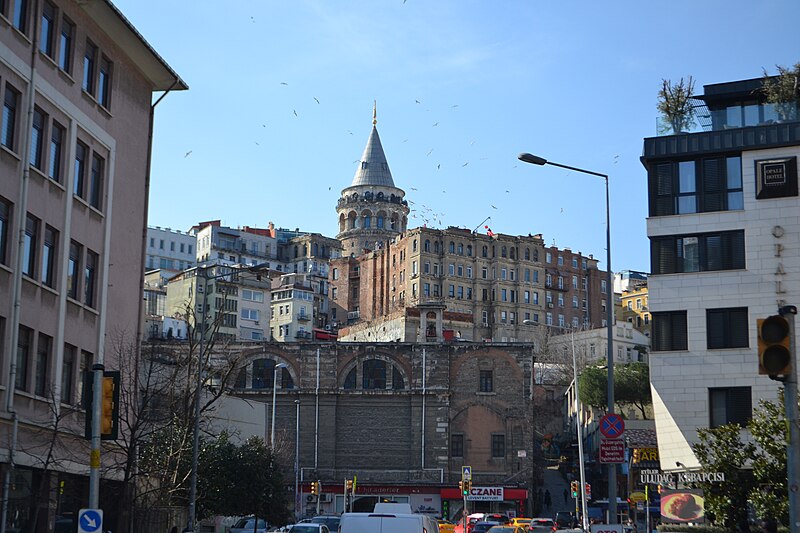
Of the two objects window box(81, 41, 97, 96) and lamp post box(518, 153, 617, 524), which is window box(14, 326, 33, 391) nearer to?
window box(81, 41, 97, 96)

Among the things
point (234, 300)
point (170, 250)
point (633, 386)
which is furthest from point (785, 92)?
point (170, 250)

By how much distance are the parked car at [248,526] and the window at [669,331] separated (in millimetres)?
19400

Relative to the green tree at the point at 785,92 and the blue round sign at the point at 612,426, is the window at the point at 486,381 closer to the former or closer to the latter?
the green tree at the point at 785,92

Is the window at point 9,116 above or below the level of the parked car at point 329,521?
above

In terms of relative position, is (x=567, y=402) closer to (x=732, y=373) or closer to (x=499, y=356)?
(x=499, y=356)

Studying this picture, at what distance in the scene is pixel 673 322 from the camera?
45.2 meters

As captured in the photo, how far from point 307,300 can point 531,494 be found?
75.2 meters

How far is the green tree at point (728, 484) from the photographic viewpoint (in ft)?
104

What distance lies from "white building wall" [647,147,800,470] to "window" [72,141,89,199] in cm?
2260

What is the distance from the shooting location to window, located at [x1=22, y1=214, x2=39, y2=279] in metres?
30.2

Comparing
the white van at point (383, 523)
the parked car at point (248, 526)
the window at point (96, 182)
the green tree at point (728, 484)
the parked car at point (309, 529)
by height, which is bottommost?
the parked car at point (248, 526)

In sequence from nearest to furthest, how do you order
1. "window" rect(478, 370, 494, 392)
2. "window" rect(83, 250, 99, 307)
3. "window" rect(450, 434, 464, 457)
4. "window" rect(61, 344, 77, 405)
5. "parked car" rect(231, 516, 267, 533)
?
"window" rect(61, 344, 77, 405)
"window" rect(83, 250, 99, 307)
"parked car" rect(231, 516, 267, 533)
"window" rect(450, 434, 464, 457)
"window" rect(478, 370, 494, 392)

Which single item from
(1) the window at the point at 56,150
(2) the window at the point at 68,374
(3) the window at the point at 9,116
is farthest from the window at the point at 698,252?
(3) the window at the point at 9,116

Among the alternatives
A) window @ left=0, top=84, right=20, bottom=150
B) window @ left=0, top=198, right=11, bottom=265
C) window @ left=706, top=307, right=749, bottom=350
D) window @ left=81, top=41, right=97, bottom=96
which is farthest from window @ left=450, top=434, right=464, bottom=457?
window @ left=0, top=84, right=20, bottom=150
